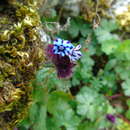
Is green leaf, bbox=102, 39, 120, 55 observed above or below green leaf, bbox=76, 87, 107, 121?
above

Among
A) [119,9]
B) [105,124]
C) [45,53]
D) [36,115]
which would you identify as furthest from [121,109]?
[45,53]

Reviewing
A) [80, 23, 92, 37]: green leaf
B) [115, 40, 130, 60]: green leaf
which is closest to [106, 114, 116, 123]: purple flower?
[115, 40, 130, 60]: green leaf

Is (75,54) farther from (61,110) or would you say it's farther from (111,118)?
(111,118)

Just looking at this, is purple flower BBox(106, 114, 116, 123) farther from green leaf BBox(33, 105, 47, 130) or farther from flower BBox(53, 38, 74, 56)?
flower BBox(53, 38, 74, 56)

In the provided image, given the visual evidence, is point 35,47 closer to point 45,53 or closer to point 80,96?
point 45,53

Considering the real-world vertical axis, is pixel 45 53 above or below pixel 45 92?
above

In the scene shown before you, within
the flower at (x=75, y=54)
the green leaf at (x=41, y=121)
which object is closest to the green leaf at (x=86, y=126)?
the green leaf at (x=41, y=121)
